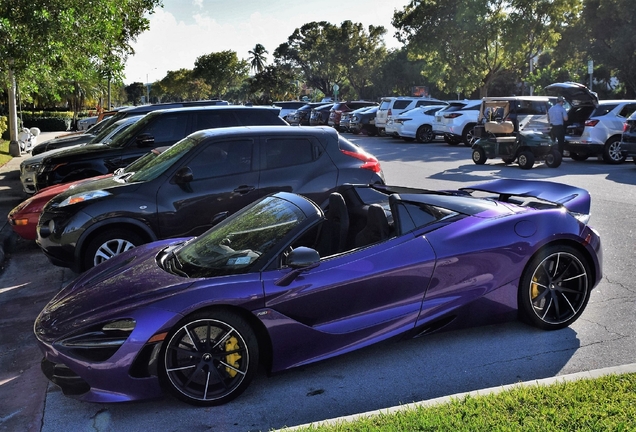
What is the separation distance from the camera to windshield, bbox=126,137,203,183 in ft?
24.5

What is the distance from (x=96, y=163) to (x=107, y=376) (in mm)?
7245

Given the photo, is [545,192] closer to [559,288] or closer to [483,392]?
[559,288]

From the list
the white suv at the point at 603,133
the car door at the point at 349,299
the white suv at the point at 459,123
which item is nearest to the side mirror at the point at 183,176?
the car door at the point at 349,299

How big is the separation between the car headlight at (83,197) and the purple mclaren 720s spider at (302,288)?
2042 mm

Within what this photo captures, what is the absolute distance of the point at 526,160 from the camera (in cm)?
1578

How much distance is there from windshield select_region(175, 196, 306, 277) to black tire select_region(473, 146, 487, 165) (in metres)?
12.7

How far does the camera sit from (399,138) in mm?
29375

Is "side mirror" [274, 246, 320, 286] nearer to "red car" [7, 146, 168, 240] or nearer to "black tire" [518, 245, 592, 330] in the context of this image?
"black tire" [518, 245, 592, 330]

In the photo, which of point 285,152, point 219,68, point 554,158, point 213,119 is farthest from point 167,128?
point 219,68

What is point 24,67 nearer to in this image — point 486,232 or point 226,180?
point 226,180

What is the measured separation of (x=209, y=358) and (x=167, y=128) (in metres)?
7.39

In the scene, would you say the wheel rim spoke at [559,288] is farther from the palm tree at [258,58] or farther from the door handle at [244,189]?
the palm tree at [258,58]

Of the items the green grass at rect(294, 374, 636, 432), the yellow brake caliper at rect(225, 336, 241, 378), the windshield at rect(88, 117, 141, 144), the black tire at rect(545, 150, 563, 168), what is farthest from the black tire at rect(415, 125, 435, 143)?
the yellow brake caliper at rect(225, 336, 241, 378)

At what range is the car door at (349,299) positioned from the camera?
4.22 meters
